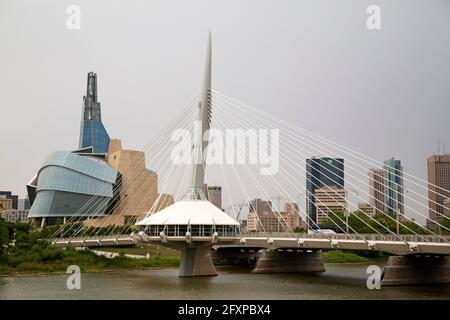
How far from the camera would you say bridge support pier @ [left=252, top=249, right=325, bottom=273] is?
1438 inches

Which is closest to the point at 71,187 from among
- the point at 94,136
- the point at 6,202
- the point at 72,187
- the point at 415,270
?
the point at 72,187

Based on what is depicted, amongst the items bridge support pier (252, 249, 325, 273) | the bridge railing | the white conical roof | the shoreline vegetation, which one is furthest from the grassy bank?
the bridge railing

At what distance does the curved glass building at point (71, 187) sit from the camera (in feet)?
232

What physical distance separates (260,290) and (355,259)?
84.9ft

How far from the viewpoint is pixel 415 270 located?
27.5 m

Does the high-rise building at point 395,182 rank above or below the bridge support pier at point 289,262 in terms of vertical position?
above

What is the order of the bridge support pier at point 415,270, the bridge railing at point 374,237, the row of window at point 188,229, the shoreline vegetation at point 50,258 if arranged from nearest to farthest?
the bridge railing at point 374,237
the bridge support pier at point 415,270
the row of window at point 188,229
the shoreline vegetation at point 50,258

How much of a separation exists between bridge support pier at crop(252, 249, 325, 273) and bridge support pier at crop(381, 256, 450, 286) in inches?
385

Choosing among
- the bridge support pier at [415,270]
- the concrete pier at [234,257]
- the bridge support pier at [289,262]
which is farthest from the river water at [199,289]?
the concrete pier at [234,257]

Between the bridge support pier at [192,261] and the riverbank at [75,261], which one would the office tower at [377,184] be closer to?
the riverbank at [75,261]

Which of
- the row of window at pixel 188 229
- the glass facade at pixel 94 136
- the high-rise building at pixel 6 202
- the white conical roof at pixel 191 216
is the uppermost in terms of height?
the glass facade at pixel 94 136

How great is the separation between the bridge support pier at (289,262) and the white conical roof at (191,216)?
24.5 feet

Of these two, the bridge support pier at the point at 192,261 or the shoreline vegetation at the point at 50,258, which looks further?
the shoreline vegetation at the point at 50,258
